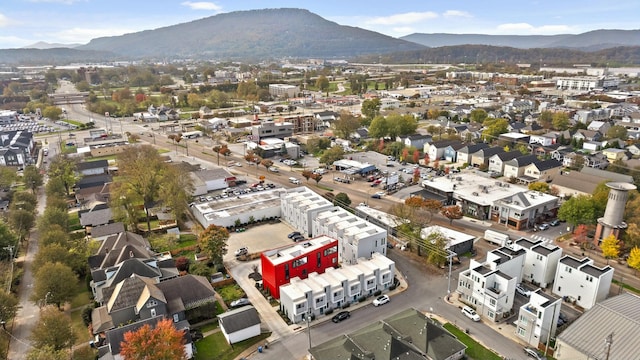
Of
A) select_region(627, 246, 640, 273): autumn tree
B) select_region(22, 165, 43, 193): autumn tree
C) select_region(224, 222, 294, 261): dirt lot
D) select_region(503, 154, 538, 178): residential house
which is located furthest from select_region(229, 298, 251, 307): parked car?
select_region(503, 154, 538, 178): residential house

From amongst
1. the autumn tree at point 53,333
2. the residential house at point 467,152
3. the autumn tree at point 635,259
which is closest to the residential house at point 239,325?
the autumn tree at point 53,333

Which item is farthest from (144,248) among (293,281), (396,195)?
(396,195)

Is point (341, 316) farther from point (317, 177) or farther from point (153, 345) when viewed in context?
point (317, 177)

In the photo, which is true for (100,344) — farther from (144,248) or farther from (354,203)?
(354,203)

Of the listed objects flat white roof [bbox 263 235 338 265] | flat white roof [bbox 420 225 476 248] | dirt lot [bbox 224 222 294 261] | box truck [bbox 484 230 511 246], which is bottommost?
dirt lot [bbox 224 222 294 261]

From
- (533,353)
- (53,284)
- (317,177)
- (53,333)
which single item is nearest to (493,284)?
(533,353)

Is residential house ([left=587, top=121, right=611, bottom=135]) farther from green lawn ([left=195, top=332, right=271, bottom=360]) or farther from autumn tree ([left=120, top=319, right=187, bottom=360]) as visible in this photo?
autumn tree ([left=120, top=319, right=187, bottom=360])
